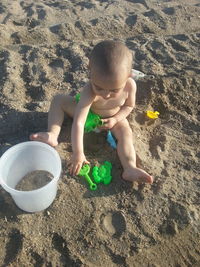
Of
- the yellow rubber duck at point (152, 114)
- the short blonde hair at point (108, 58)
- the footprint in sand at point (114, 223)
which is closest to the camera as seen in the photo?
the short blonde hair at point (108, 58)

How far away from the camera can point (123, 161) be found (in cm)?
238

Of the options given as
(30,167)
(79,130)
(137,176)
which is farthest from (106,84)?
(30,167)

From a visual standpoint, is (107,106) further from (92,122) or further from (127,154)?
(127,154)

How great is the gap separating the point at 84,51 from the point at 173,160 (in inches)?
60.1

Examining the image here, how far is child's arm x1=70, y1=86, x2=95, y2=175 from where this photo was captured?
2236 millimetres

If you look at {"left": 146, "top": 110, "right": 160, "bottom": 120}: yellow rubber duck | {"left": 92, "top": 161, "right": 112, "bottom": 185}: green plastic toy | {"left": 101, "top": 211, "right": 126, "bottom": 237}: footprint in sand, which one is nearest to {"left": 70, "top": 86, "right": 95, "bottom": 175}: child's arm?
{"left": 92, "top": 161, "right": 112, "bottom": 185}: green plastic toy

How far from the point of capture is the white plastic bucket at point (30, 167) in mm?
2002

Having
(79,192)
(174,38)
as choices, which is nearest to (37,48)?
(174,38)

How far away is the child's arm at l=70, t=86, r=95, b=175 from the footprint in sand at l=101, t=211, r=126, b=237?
0.34m

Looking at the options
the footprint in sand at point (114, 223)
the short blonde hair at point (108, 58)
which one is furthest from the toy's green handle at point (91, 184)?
the short blonde hair at point (108, 58)

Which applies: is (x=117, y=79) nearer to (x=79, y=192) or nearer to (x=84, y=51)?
(x=79, y=192)

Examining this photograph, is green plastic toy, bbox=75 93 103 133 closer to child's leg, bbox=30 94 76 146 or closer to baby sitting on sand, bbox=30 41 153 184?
baby sitting on sand, bbox=30 41 153 184

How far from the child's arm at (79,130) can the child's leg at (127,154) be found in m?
0.28

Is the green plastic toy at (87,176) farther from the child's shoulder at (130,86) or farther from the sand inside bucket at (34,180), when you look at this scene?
the child's shoulder at (130,86)
